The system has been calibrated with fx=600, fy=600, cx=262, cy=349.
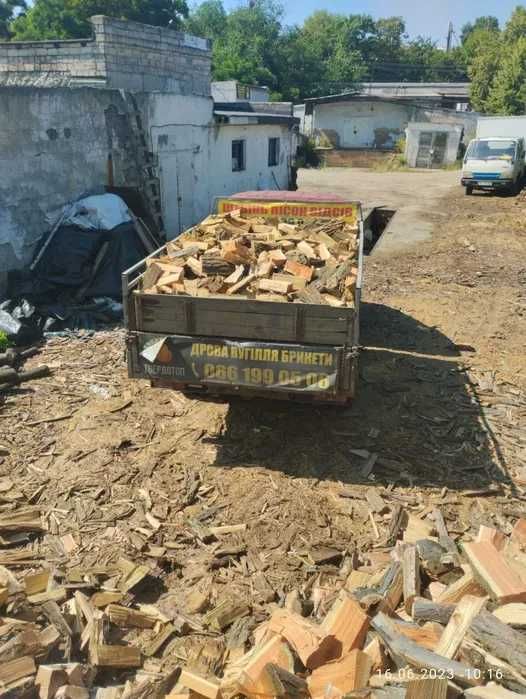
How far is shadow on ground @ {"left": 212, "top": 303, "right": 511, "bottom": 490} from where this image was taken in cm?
608

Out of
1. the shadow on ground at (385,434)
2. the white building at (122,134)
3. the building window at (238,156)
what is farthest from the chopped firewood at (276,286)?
the building window at (238,156)

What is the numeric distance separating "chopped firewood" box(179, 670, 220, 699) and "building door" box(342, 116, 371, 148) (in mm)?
48220

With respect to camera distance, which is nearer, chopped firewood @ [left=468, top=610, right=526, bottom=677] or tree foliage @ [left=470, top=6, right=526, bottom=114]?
chopped firewood @ [left=468, top=610, right=526, bottom=677]

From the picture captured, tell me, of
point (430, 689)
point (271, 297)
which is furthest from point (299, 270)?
point (430, 689)

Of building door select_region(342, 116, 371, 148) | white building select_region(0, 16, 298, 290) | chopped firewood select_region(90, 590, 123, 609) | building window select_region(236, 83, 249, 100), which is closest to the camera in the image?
chopped firewood select_region(90, 590, 123, 609)

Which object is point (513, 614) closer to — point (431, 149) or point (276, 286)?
point (276, 286)

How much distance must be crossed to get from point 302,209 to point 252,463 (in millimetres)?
4622

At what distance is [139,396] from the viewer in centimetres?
756

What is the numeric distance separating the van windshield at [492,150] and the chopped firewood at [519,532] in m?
24.6

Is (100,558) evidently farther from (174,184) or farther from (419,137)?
(419,137)

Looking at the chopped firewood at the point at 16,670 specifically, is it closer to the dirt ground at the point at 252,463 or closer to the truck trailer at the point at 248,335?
the dirt ground at the point at 252,463

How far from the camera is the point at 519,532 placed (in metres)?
4.94

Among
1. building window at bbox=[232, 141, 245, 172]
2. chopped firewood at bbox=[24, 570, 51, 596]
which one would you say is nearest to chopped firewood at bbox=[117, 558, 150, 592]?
chopped firewood at bbox=[24, 570, 51, 596]

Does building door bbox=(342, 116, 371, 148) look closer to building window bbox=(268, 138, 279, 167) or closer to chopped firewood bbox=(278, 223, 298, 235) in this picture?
building window bbox=(268, 138, 279, 167)
